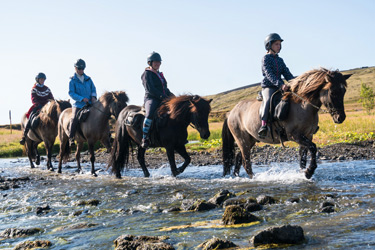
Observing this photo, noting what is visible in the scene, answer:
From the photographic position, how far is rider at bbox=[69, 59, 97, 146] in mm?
13801

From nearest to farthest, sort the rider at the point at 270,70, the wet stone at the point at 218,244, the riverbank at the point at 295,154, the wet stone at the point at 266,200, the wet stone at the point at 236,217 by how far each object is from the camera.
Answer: the wet stone at the point at 218,244 → the wet stone at the point at 236,217 → the wet stone at the point at 266,200 → the rider at the point at 270,70 → the riverbank at the point at 295,154

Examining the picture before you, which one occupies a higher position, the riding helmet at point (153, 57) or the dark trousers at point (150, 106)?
the riding helmet at point (153, 57)

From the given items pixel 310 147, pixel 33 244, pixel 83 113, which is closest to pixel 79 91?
pixel 83 113

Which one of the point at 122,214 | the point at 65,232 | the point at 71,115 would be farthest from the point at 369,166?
the point at 71,115

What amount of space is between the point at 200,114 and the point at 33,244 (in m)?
6.24

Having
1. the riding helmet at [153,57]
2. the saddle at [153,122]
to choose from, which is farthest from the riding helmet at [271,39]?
the saddle at [153,122]

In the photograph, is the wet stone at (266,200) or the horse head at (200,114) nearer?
the wet stone at (266,200)

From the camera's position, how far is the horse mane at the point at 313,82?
8297 mm

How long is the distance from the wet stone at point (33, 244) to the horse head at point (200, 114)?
583cm

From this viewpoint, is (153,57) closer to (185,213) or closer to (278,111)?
(278,111)

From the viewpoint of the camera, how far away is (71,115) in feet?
47.6

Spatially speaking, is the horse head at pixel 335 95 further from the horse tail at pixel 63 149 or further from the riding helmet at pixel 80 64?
the horse tail at pixel 63 149

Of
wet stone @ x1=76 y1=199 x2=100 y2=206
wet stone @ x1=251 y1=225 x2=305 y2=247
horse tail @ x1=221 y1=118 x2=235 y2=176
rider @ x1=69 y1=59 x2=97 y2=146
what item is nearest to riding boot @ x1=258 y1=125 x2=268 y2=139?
horse tail @ x1=221 y1=118 x2=235 y2=176

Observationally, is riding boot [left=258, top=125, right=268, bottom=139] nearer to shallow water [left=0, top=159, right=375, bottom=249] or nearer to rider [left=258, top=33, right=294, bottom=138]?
rider [left=258, top=33, right=294, bottom=138]
